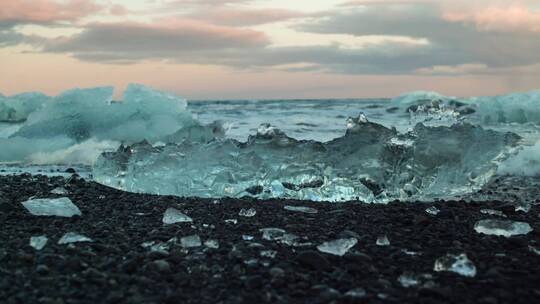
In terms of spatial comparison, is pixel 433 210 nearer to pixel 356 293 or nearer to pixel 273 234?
pixel 273 234

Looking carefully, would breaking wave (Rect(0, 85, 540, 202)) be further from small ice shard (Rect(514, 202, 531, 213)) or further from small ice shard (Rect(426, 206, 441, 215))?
small ice shard (Rect(426, 206, 441, 215))

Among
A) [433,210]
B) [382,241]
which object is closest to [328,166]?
[433,210]

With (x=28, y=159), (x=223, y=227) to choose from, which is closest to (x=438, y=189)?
(x=223, y=227)

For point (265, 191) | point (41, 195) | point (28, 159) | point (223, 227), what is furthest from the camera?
point (28, 159)

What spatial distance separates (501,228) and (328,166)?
1.99 meters

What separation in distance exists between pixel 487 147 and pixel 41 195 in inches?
144

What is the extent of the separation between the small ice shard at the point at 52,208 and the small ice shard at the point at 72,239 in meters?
Result: 0.64

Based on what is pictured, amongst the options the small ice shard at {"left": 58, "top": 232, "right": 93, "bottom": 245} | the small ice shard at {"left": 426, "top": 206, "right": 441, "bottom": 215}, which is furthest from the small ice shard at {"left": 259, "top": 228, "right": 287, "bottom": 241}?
the small ice shard at {"left": 426, "top": 206, "right": 441, "bottom": 215}

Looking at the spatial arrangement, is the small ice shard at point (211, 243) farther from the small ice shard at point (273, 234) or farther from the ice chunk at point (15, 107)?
the ice chunk at point (15, 107)

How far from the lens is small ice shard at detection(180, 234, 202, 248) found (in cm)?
289

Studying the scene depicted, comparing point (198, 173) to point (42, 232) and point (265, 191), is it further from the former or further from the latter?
point (42, 232)

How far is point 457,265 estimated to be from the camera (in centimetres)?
251

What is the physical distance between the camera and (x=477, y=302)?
7.11 feet

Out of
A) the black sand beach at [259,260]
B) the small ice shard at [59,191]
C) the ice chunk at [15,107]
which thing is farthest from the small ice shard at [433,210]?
the ice chunk at [15,107]
